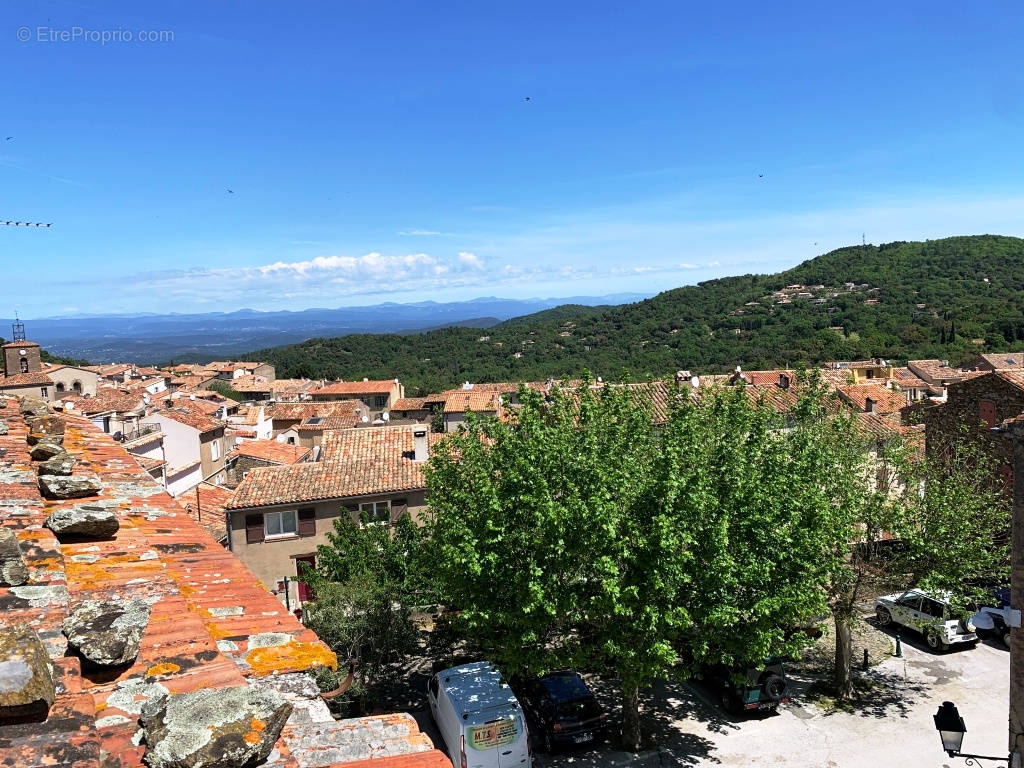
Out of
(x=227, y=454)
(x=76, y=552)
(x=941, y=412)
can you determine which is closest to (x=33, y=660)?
(x=76, y=552)

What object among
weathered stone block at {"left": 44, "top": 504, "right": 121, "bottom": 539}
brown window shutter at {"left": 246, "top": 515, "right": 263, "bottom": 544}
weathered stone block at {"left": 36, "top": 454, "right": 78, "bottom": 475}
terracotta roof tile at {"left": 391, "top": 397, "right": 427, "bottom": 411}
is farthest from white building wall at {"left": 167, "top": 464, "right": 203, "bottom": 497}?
terracotta roof tile at {"left": 391, "top": 397, "right": 427, "bottom": 411}

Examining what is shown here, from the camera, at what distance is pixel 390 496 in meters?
25.2

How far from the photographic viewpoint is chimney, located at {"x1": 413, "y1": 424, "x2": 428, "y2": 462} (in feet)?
90.8

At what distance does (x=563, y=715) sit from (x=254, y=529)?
46.2 ft

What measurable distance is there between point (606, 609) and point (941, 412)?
19591 millimetres

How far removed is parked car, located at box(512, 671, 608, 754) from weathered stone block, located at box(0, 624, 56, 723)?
13.9 metres

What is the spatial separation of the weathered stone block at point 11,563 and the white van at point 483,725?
10896 mm

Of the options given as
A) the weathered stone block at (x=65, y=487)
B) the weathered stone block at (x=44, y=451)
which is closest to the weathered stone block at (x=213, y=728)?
the weathered stone block at (x=65, y=487)

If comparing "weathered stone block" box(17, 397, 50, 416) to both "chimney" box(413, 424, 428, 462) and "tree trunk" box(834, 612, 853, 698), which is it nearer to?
"chimney" box(413, 424, 428, 462)

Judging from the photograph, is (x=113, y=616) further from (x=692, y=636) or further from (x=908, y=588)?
(x=908, y=588)

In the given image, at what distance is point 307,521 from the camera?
A: 80.0ft

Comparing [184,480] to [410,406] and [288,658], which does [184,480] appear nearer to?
[288,658]

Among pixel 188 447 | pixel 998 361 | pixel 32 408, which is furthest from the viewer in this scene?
pixel 998 361

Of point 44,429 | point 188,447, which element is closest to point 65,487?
point 44,429
